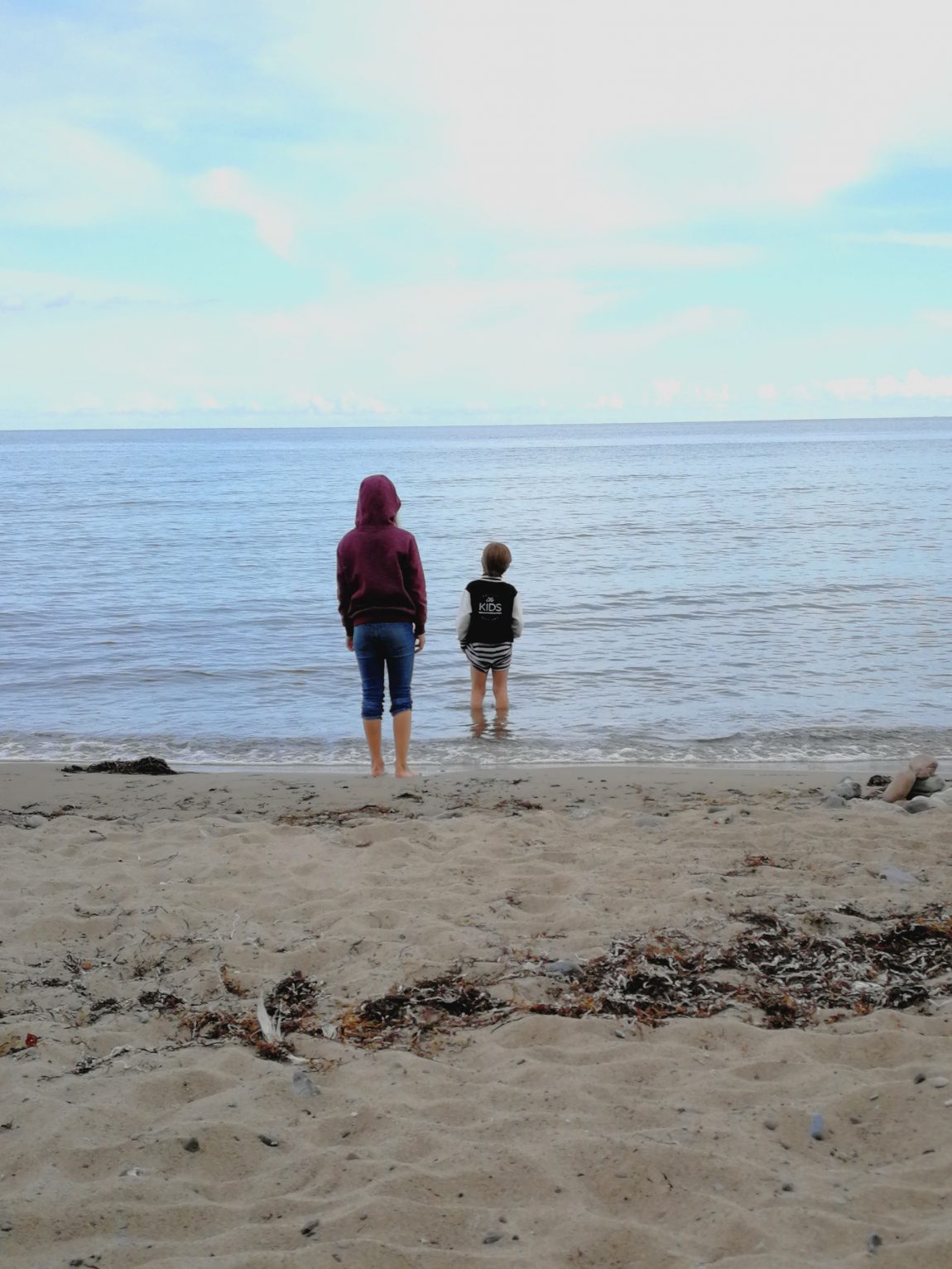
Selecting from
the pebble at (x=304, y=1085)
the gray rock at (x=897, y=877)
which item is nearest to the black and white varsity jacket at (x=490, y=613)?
the gray rock at (x=897, y=877)

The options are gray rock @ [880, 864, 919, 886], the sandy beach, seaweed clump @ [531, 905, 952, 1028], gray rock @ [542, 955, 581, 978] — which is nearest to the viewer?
the sandy beach

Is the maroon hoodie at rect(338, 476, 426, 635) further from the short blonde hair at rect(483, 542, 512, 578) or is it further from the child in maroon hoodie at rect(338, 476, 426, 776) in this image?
the short blonde hair at rect(483, 542, 512, 578)

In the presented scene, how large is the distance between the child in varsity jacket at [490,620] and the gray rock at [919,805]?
3911mm

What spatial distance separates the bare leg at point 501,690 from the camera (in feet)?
31.9

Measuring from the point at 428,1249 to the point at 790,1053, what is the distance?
56.6 inches

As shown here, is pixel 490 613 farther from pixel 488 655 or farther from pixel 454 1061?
pixel 454 1061

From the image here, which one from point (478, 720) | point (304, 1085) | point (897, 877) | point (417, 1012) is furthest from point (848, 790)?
point (304, 1085)

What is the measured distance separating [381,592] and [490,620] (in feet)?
7.78

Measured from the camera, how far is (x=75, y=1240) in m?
2.51

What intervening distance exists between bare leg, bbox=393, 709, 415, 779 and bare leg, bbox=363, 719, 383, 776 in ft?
0.41

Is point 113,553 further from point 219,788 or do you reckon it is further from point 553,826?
point 553,826

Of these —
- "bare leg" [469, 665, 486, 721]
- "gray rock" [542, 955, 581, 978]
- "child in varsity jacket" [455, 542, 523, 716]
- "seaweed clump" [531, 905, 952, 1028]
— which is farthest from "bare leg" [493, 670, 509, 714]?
"gray rock" [542, 955, 581, 978]

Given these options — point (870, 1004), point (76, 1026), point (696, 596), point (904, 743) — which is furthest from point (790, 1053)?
point (696, 596)

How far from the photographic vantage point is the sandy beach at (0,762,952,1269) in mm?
2537
